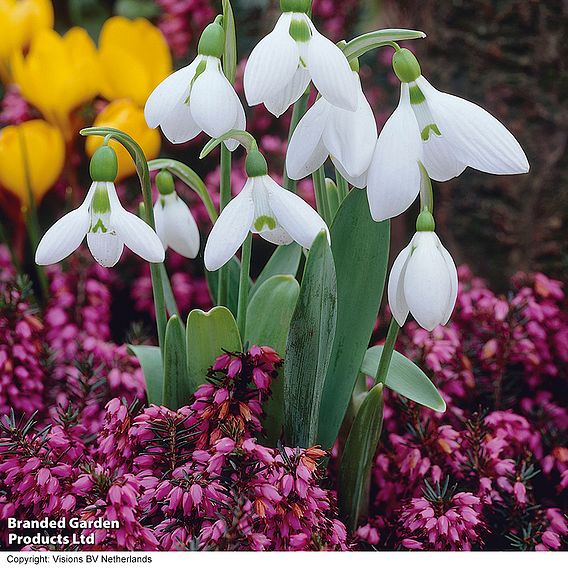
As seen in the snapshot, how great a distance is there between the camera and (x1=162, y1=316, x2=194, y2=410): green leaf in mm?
822

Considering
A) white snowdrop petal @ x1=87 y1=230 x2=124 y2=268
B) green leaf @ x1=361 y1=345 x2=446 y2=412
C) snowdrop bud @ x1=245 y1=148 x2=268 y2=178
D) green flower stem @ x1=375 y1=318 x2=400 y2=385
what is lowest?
green leaf @ x1=361 y1=345 x2=446 y2=412

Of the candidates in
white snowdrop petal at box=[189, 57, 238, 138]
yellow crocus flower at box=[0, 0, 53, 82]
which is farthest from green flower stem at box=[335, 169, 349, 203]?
yellow crocus flower at box=[0, 0, 53, 82]

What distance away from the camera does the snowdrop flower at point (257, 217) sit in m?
0.68

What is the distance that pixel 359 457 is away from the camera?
0.85 metres

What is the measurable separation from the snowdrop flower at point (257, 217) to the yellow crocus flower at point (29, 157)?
0.75 m

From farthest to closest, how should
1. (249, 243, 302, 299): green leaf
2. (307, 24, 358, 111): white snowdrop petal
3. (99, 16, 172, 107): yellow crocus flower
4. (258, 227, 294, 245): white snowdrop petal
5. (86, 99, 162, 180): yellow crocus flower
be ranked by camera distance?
(99, 16, 172, 107): yellow crocus flower < (86, 99, 162, 180): yellow crocus flower < (249, 243, 302, 299): green leaf < (258, 227, 294, 245): white snowdrop petal < (307, 24, 358, 111): white snowdrop petal

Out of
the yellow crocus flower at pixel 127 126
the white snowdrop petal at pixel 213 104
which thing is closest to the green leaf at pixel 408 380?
the white snowdrop petal at pixel 213 104

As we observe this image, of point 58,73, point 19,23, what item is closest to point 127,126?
point 58,73

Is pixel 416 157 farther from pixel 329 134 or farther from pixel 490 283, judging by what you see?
pixel 490 283

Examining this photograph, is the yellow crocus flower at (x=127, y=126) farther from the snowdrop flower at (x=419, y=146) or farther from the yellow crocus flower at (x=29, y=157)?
the snowdrop flower at (x=419, y=146)

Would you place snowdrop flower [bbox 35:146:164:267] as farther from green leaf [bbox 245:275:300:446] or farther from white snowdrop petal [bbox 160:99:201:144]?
green leaf [bbox 245:275:300:446]

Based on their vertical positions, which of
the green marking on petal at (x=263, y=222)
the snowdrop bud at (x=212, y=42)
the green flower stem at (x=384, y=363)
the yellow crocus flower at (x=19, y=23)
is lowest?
the green flower stem at (x=384, y=363)

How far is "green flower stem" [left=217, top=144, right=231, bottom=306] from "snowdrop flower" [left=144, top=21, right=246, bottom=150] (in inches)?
4.0

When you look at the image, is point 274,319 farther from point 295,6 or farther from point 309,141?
point 295,6
